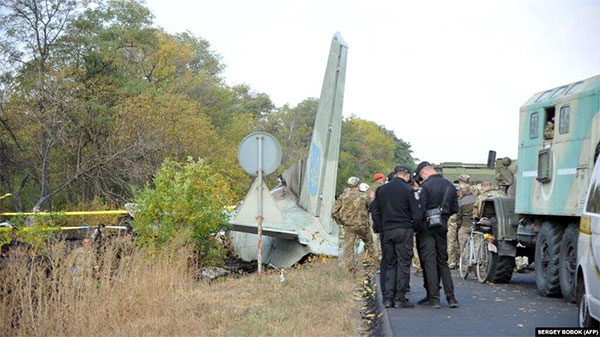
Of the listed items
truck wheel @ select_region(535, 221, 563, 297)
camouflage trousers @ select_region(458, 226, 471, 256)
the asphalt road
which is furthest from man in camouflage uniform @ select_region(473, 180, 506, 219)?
truck wheel @ select_region(535, 221, 563, 297)

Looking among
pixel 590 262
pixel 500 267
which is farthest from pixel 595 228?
pixel 500 267

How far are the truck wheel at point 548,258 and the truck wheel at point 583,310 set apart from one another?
4.33 metres

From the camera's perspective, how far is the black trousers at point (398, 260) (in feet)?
40.1

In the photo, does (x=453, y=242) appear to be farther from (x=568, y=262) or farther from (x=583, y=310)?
(x=583, y=310)

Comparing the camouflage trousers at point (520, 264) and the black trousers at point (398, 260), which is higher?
the black trousers at point (398, 260)

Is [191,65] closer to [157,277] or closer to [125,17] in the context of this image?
[125,17]

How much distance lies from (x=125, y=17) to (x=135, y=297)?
46.9 meters

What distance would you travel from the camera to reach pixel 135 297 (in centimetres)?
1254

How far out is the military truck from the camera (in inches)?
510

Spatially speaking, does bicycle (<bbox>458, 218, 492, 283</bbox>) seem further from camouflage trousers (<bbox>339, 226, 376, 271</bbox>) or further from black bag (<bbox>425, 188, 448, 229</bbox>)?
black bag (<bbox>425, 188, 448, 229</bbox>)

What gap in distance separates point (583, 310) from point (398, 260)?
344 centimetres

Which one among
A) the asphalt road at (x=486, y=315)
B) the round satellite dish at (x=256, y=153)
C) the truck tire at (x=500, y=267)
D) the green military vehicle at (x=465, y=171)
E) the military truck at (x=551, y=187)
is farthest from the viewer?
the green military vehicle at (x=465, y=171)

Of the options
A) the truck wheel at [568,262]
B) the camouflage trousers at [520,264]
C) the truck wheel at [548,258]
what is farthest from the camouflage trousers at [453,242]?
the truck wheel at [568,262]

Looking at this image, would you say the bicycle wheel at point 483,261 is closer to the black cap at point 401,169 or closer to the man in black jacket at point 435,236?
the man in black jacket at point 435,236
